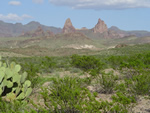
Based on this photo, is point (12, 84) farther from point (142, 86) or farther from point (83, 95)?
point (142, 86)

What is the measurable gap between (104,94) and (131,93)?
41.6 inches

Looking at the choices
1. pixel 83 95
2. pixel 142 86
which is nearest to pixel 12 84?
pixel 83 95

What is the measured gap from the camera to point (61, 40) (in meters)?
103

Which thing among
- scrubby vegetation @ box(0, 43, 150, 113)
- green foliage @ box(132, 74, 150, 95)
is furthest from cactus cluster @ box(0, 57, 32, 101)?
green foliage @ box(132, 74, 150, 95)

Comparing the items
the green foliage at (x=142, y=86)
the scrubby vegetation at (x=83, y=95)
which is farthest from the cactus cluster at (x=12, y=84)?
the green foliage at (x=142, y=86)

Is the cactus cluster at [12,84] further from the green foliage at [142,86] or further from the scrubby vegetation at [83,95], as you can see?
the green foliage at [142,86]

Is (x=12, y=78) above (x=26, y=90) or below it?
above

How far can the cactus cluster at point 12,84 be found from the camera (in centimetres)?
583

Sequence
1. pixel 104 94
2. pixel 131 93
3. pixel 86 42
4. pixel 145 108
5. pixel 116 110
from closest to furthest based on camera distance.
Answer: pixel 116 110 < pixel 145 108 < pixel 131 93 < pixel 104 94 < pixel 86 42

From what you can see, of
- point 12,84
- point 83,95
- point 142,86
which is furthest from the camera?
point 142,86

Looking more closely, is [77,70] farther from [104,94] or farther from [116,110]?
[116,110]

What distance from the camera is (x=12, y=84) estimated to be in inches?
234

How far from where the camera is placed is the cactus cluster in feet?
19.1

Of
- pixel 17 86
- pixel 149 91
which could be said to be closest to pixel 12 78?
pixel 17 86
